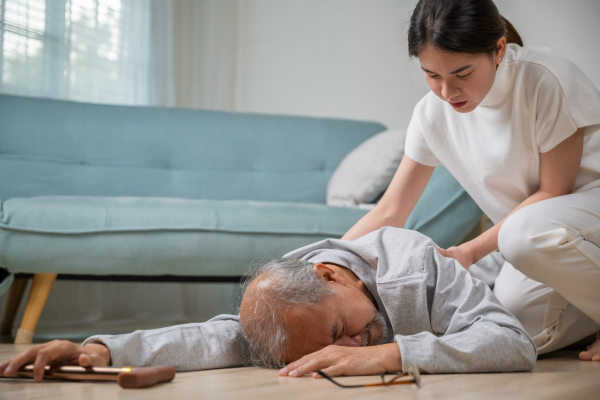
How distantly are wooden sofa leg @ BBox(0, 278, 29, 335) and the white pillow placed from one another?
1299 millimetres

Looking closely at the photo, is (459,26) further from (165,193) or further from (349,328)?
(165,193)

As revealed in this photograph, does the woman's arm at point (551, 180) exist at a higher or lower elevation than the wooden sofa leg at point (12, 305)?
higher

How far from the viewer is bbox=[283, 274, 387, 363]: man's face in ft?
3.25

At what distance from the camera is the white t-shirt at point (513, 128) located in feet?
4.25

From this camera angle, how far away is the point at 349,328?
105cm

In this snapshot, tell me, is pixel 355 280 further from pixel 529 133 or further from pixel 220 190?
pixel 220 190

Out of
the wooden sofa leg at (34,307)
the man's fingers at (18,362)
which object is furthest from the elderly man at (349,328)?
the wooden sofa leg at (34,307)

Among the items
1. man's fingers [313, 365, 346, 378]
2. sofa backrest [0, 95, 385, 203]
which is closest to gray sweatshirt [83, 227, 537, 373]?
man's fingers [313, 365, 346, 378]

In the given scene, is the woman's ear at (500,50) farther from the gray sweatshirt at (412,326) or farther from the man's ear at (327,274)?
the man's ear at (327,274)

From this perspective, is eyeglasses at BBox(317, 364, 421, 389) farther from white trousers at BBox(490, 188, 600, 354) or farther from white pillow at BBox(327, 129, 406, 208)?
white pillow at BBox(327, 129, 406, 208)

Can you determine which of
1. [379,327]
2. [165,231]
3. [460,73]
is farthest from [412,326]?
[165,231]

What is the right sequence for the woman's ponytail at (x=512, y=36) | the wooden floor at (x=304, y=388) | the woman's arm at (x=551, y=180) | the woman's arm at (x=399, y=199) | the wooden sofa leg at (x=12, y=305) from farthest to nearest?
the wooden sofa leg at (x=12, y=305), the woman's arm at (x=399, y=199), the woman's ponytail at (x=512, y=36), the woman's arm at (x=551, y=180), the wooden floor at (x=304, y=388)

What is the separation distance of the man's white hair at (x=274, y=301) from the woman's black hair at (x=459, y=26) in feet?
1.80

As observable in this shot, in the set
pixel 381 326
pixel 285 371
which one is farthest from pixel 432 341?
pixel 285 371
